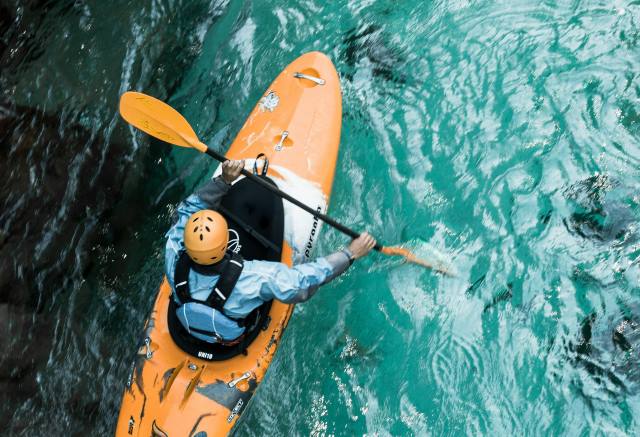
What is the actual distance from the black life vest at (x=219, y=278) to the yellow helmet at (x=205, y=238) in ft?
0.30

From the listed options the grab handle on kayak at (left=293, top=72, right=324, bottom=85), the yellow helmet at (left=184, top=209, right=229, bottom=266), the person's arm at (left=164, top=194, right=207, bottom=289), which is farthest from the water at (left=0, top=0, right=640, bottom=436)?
the yellow helmet at (left=184, top=209, right=229, bottom=266)

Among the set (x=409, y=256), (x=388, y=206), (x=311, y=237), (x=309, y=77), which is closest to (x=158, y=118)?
(x=309, y=77)

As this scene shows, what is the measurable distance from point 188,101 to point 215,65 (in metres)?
0.46

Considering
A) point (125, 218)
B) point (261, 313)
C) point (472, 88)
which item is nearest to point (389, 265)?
point (261, 313)

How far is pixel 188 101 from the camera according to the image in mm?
6227

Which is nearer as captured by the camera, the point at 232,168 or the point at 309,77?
the point at 232,168

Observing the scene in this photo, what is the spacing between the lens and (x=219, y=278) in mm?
3691

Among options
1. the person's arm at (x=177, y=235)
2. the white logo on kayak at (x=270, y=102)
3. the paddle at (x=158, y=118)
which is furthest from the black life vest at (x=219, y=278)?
the white logo on kayak at (x=270, y=102)

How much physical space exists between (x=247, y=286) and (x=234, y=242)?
521 millimetres

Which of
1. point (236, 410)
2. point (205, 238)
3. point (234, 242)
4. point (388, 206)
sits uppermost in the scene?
point (205, 238)

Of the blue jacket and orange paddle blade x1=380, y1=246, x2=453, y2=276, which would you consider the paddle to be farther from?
the blue jacket

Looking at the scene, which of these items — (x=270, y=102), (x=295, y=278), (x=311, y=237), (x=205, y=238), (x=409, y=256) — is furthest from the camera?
(x=270, y=102)

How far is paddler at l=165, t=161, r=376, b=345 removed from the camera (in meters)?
3.56

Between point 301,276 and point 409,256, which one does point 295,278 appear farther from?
point 409,256
